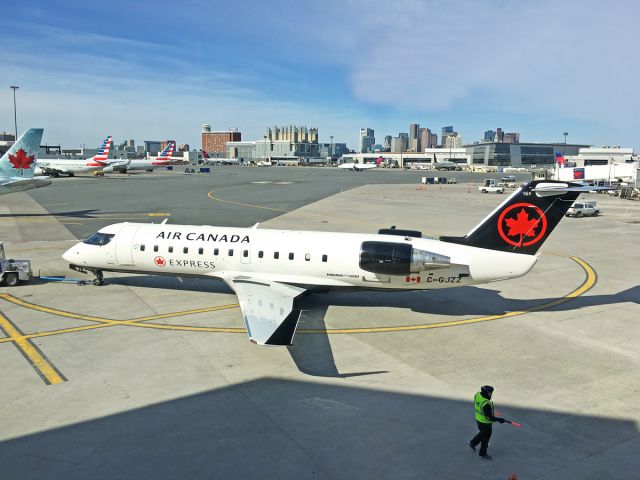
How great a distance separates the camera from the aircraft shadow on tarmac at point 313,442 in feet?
34.2

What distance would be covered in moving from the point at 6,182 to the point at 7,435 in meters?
41.0

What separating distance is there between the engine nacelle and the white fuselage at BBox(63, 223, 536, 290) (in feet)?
0.48

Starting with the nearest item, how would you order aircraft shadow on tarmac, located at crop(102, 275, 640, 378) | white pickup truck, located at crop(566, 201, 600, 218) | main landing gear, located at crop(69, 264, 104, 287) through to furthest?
aircraft shadow on tarmac, located at crop(102, 275, 640, 378) < main landing gear, located at crop(69, 264, 104, 287) < white pickup truck, located at crop(566, 201, 600, 218)

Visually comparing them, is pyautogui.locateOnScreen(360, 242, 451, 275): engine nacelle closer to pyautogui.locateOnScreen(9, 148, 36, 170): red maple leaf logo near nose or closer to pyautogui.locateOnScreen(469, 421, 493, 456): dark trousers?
pyautogui.locateOnScreen(469, 421, 493, 456): dark trousers

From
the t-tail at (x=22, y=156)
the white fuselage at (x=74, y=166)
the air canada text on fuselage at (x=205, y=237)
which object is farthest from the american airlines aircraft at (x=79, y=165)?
the air canada text on fuselage at (x=205, y=237)

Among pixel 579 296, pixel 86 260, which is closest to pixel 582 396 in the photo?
pixel 579 296

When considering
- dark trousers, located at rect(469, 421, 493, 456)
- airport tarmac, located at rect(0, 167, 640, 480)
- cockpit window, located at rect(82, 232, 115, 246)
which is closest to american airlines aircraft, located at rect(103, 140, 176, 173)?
cockpit window, located at rect(82, 232, 115, 246)

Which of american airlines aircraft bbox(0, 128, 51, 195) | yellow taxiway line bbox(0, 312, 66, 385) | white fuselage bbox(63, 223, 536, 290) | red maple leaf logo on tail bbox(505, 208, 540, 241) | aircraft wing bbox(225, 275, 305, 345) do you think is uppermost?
american airlines aircraft bbox(0, 128, 51, 195)

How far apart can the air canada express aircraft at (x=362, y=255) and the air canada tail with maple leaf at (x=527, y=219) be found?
4 centimetres

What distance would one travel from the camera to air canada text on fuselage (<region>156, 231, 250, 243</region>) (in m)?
21.8

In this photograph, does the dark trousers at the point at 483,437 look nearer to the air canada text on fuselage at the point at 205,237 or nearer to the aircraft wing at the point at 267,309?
the aircraft wing at the point at 267,309

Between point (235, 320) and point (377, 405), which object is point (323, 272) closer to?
point (235, 320)

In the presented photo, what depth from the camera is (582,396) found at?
13.9 metres

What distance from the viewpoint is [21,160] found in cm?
4528
